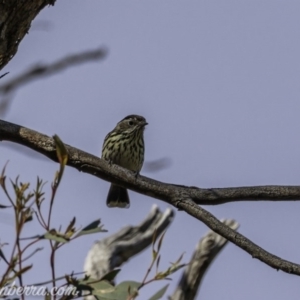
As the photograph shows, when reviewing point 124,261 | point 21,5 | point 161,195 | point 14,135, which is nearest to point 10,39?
point 21,5

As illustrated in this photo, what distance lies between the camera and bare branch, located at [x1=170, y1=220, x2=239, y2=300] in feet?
22.7

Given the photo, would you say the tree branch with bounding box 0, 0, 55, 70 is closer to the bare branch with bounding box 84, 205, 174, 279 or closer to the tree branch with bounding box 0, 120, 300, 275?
the tree branch with bounding box 0, 120, 300, 275

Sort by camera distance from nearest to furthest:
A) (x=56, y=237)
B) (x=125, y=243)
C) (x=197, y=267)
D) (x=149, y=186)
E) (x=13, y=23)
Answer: (x=56, y=237), (x=149, y=186), (x=13, y=23), (x=197, y=267), (x=125, y=243)

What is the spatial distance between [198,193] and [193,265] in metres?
3.65

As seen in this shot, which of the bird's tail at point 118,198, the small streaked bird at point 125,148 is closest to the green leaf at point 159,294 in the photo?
the small streaked bird at point 125,148

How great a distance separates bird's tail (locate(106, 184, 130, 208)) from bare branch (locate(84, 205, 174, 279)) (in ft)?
1.13

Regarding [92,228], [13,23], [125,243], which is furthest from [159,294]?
[125,243]

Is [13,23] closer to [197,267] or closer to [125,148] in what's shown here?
[197,267]

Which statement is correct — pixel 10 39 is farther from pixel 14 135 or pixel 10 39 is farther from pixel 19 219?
pixel 19 219

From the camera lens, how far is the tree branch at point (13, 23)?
3.54 m

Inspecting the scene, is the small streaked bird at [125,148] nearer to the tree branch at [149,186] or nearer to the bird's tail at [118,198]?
the bird's tail at [118,198]

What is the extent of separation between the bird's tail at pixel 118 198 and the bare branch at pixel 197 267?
130 cm

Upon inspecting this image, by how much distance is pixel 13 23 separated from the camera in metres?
3.58

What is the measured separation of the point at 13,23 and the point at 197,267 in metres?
3.82
